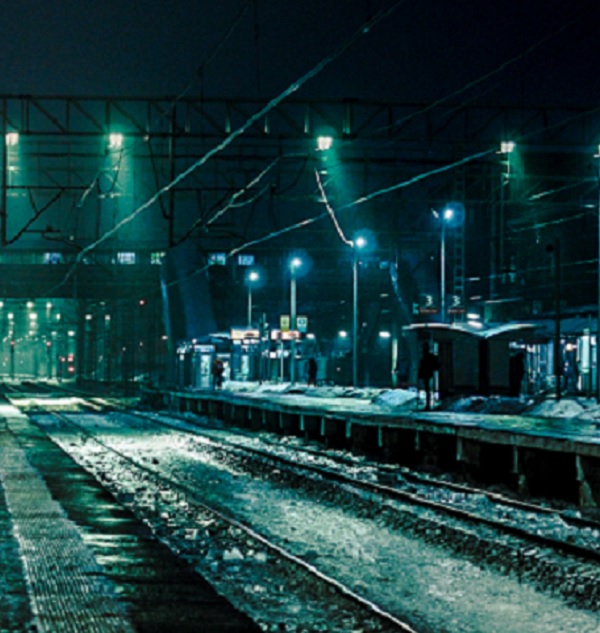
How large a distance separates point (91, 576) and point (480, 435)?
46.4ft

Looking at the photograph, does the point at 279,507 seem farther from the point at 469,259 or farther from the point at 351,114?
Result: the point at 469,259

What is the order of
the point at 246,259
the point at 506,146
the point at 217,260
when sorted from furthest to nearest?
the point at 246,259 < the point at 217,260 < the point at 506,146

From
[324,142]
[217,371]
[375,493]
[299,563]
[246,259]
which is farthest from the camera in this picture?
[246,259]

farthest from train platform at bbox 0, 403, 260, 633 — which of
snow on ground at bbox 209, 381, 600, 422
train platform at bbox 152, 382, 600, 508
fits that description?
snow on ground at bbox 209, 381, 600, 422

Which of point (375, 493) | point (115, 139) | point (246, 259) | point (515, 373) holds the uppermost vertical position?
point (246, 259)

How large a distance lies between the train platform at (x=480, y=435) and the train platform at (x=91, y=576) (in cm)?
771

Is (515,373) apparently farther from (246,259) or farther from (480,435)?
(246,259)

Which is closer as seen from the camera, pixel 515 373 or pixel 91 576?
pixel 91 576

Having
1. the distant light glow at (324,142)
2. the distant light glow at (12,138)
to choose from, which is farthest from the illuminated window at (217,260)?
the distant light glow at (324,142)

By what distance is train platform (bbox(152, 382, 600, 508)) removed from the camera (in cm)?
2177

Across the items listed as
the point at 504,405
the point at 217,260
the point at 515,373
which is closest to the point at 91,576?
the point at 504,405

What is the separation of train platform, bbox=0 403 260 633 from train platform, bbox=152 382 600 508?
771 centimetres

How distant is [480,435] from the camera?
24.0 m

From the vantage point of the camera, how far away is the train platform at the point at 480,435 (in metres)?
21.8
